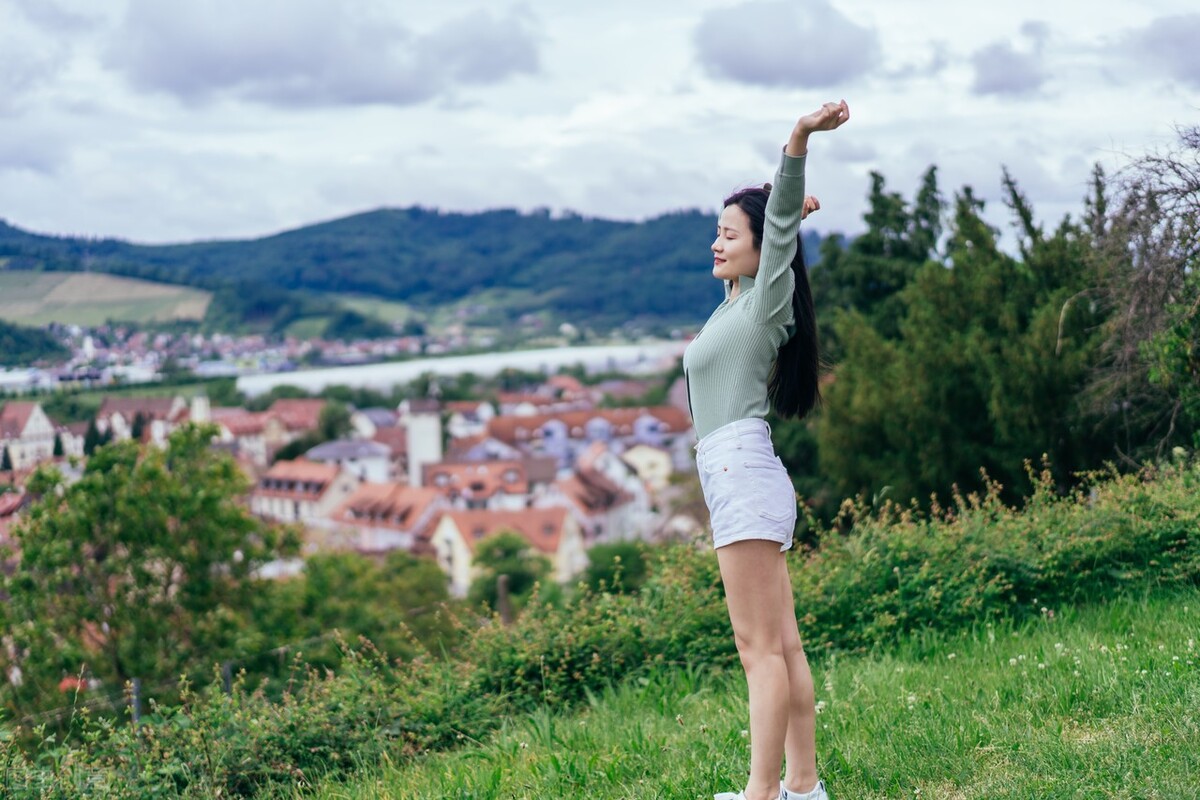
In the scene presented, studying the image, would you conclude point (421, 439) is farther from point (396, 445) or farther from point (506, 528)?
point (506, 528)

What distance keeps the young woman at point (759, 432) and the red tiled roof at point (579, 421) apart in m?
Answer: 91.0

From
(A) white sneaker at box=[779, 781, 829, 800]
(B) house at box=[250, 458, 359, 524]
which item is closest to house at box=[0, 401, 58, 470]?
(B) house at box=[250, 458, 359, 524]

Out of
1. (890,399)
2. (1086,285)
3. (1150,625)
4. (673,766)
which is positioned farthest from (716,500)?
(890,399)

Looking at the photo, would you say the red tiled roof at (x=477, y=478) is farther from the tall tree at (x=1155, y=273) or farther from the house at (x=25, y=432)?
the tall tree at (x=1155, y=273)

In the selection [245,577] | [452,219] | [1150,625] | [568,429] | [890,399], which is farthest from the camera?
[452,219]

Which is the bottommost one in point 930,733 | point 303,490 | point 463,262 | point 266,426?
point 303,490

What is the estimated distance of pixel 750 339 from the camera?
8.64ft

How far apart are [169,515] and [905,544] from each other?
16.4 meters

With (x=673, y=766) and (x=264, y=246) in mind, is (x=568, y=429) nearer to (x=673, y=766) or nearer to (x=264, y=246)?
(x=264, y=246)

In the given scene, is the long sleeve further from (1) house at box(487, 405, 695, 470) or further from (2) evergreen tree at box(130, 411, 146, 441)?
(1) house at box(487, 405, 695, 470)

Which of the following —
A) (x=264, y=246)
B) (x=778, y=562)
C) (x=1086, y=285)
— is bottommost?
(x=778, y=562)

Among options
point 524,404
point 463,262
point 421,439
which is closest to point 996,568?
point 421,439

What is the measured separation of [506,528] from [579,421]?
1908 inches

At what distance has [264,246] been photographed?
152375 mm
